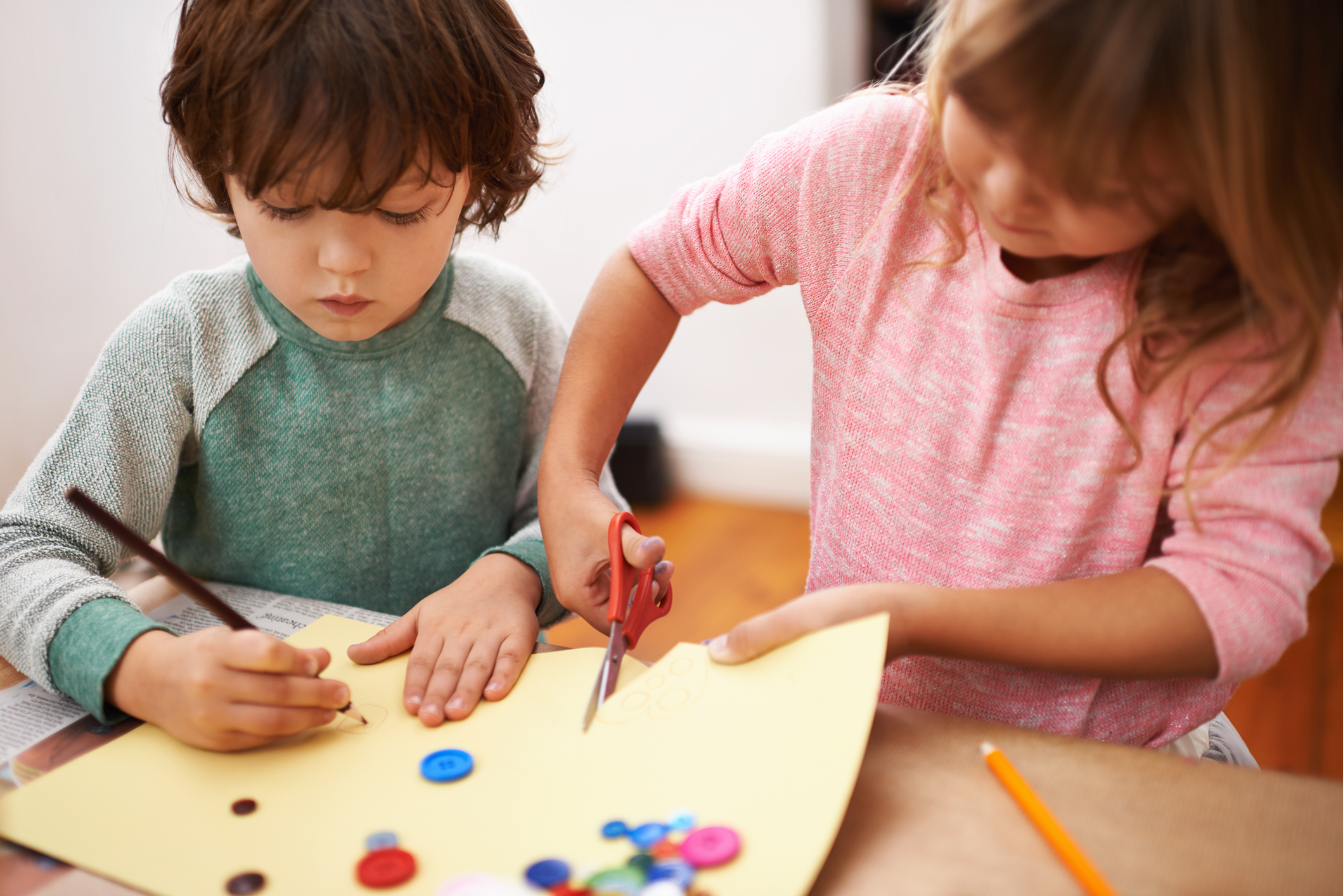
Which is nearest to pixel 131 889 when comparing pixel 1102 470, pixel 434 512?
pixel 434 512

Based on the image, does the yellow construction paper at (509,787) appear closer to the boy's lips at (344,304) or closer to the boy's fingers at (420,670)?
the boy's fingers at (420,670)

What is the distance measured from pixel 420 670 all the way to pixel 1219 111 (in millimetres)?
462

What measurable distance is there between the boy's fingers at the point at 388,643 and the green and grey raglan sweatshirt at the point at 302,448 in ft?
0.36

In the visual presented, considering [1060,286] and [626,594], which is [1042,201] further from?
[626,594]

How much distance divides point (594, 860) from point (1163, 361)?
373 mm

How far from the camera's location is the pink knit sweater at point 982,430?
1.44 ft

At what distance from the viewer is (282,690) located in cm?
44

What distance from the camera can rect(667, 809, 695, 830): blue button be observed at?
0.38m

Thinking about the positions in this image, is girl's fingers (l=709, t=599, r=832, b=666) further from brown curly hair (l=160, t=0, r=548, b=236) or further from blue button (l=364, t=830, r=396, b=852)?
brown curly hair (l=160, t=0, r=548, b=236)

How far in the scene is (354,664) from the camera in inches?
20.7

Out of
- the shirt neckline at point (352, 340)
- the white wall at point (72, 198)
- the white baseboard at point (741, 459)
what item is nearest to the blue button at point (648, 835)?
the shirt neckline at point (352, 340)

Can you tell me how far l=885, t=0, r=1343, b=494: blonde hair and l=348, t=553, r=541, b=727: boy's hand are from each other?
37cm

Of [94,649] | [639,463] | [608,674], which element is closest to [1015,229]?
[608,674]

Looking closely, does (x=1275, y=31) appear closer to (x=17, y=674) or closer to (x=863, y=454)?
(x=863, y=454)
